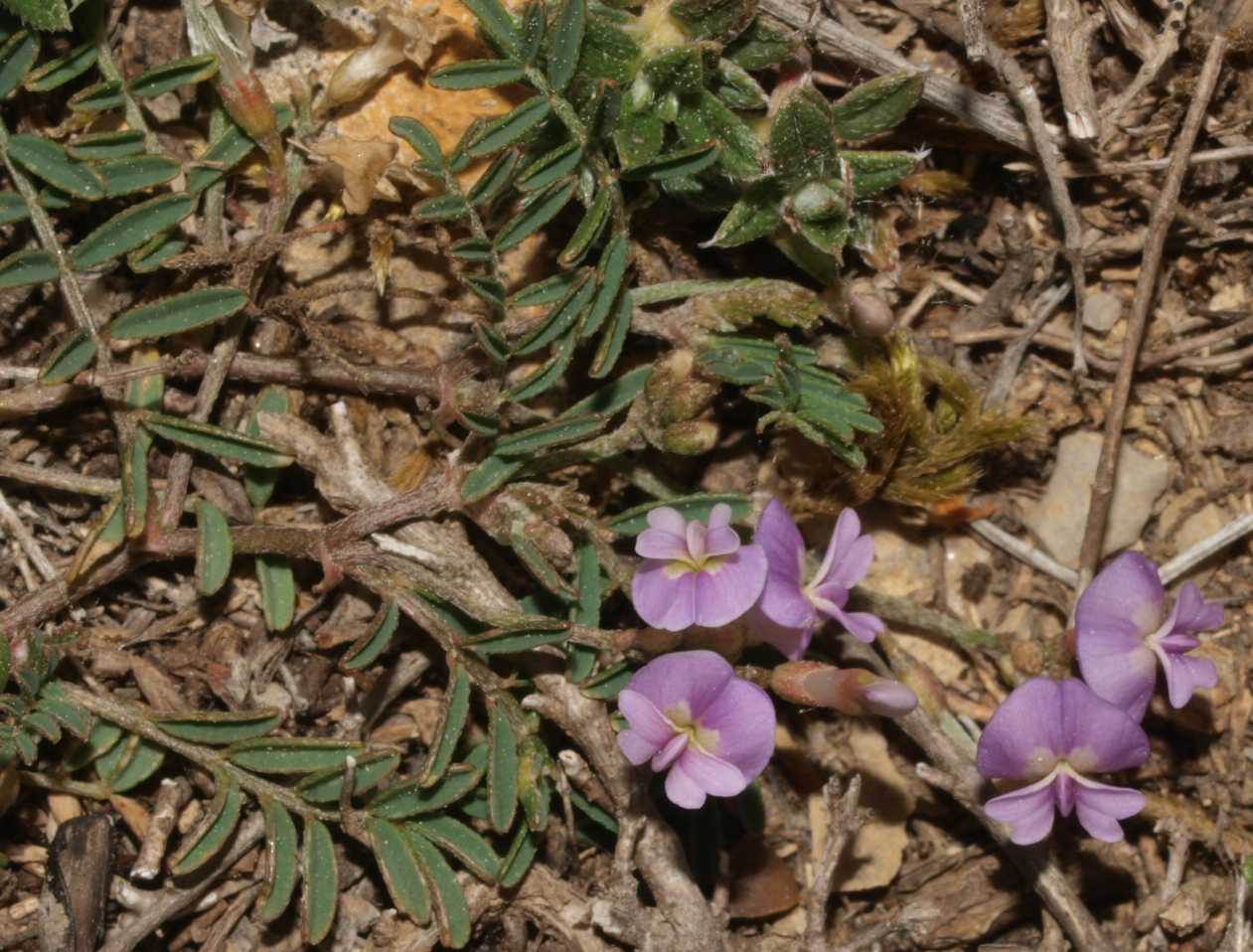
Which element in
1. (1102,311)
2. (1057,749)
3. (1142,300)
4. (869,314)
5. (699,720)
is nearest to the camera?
(699,720)

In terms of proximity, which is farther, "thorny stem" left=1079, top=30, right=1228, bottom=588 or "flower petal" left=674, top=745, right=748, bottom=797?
"thorny stem" left=1079, top=30, right=1228, bottom=588

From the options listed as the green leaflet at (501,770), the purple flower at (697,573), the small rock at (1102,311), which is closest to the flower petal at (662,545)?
the purple flower at (697,573)

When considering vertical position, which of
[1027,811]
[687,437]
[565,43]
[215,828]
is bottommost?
[215,828]

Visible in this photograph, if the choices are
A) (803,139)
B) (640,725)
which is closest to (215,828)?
(640,725)

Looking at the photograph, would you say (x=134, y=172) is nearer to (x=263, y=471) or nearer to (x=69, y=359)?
(x=69, y=359)

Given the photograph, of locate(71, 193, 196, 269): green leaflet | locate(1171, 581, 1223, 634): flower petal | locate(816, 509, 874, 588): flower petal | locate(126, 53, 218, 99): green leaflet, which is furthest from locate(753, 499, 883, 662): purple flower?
locate(126, 53, 218, 99): green leaflet

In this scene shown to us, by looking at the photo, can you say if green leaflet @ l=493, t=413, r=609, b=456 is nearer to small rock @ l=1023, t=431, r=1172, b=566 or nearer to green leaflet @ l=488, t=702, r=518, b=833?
green leaflet @ l=488, t=702, r=518, b=833
